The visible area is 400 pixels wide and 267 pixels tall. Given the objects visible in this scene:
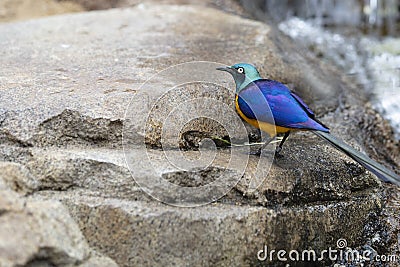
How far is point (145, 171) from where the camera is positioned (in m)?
3.23

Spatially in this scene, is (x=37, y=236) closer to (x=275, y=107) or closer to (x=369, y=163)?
(x=275, y=107)

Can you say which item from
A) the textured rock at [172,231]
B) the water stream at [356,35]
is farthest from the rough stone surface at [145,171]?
the water stream at [356,35]

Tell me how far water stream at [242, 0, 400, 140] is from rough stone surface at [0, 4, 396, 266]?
1.96m

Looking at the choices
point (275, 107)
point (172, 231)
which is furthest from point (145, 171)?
point (275, 107)

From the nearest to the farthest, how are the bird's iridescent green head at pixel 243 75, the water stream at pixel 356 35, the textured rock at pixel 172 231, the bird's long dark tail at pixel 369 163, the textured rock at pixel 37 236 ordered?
the textured rock at pixel 37 236 < the textured rock at pixel 172 231 < the bird's long dark tail at pixel 369 163 < the bird's iridescent green head at pixel 243 75 < the water stream at pixel 356 35

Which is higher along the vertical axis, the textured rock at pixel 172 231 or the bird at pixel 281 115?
the bird at pixel 281 115

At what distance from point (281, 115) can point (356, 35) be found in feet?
21.0

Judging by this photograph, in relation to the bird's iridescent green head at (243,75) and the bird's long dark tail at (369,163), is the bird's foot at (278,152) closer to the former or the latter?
the bird's long dark tail at (369,163)

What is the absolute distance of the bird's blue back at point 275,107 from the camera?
3415 millimetres

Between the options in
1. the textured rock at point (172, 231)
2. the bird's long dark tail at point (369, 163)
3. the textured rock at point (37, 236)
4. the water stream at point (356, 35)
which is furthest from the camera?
the water stream at point (356, 35)

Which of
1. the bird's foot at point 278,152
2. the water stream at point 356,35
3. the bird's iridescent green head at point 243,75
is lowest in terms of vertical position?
the water stream at point 356,35

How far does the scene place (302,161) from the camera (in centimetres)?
371

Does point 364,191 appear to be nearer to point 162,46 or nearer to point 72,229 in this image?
point 72,229

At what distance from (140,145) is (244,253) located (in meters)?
0.94
